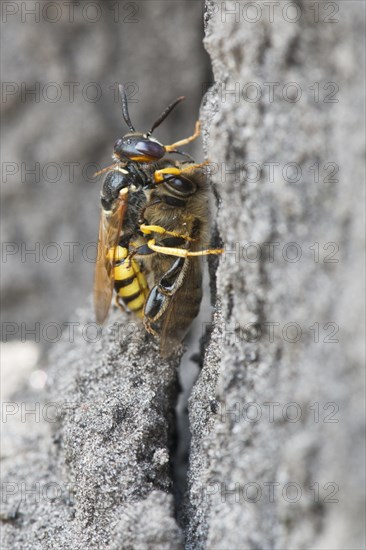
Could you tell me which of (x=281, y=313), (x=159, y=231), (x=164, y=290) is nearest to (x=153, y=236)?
(x=159, y=231)

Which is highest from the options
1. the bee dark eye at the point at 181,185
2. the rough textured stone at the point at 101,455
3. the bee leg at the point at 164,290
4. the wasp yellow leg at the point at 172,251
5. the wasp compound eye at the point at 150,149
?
the wasp compound eye at the point at 150,149

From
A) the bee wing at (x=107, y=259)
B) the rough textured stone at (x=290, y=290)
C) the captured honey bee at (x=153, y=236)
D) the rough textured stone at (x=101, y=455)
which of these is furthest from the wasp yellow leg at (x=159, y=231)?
the rough textured stone at (x=290, y=290)

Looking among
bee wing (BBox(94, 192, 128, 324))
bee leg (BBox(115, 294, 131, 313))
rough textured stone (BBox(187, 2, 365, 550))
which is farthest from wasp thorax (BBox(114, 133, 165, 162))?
rough textured stone (BBox(187, 2, 365, 550))

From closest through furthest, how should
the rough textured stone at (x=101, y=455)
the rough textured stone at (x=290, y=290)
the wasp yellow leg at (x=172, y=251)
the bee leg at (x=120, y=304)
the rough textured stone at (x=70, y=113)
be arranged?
the rough textured stone at (x=290, y=290), the rough textured stone at (x=101, y=455), the wasp yellow leg at (x=172, y=251), the bee leg at (x=120, y=304), the rough textured stone at (x=70, y=113)

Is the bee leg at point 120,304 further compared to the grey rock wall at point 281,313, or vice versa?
the bee leg at point 120,304

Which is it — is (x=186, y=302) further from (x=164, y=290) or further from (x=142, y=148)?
(x=142, y=148)

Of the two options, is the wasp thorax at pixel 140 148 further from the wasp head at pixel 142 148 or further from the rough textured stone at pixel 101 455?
the rough textured stone at pixel 101 455
